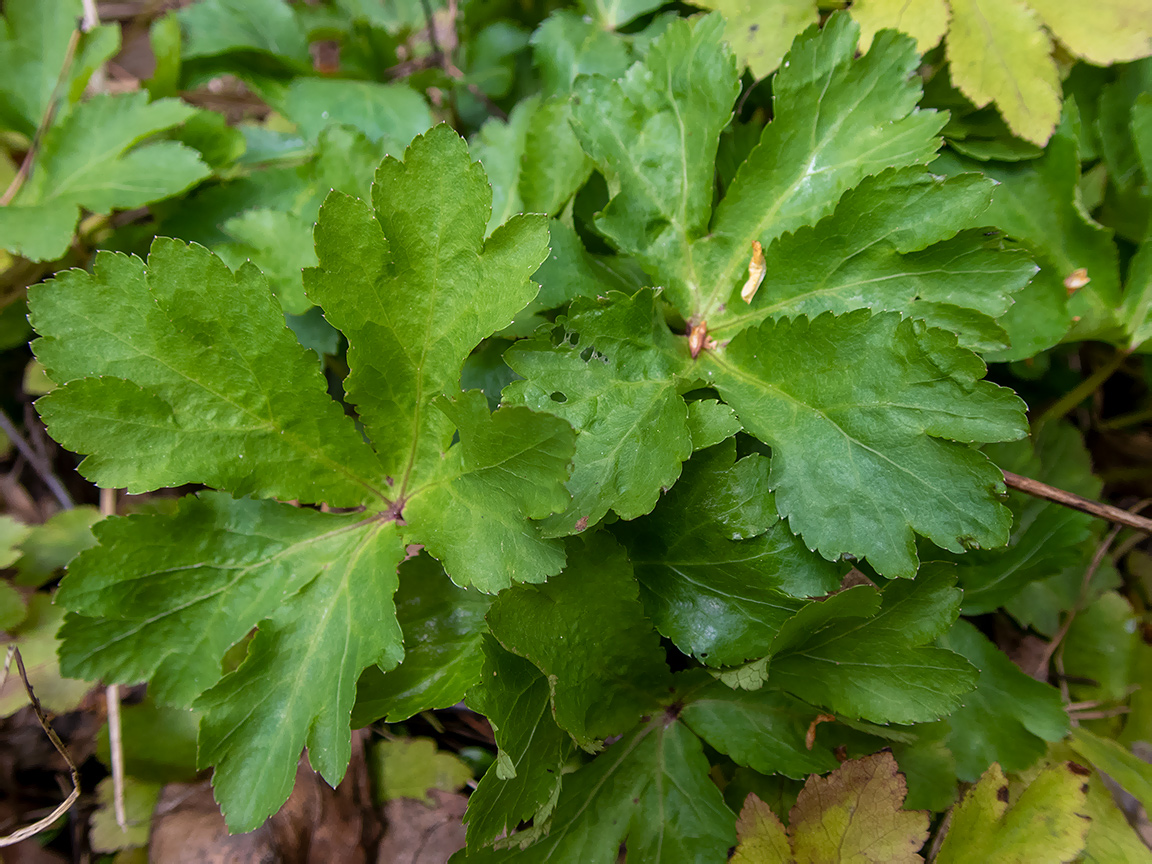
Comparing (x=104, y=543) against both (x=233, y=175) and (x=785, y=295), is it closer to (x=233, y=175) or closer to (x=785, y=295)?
(x=233, y=175)

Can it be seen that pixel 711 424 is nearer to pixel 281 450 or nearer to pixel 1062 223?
pixel 281 450

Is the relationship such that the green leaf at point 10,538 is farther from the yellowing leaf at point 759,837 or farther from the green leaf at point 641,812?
the yellowing leaf at point 759,837

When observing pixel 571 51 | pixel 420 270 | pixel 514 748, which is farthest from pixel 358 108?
pixel 514 748

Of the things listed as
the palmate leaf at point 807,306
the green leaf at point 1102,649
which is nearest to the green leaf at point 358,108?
the palmate leaf at point 807,306

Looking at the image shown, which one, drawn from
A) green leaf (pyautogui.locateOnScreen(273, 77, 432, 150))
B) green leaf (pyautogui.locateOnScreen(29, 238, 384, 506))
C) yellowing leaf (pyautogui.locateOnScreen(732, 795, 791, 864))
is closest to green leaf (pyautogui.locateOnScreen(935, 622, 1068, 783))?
yellowing leaf (pyautogui.locateOnScreen(732, 795, 791, 864))

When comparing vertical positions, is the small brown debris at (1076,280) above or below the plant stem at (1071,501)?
above

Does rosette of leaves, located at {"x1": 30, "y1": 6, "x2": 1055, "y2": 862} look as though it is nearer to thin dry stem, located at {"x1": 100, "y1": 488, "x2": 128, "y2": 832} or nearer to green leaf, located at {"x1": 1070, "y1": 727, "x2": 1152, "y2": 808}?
thin dry stem, located at {"x1": 100, "y1": 488, "x2": 128, "y2": 832}
